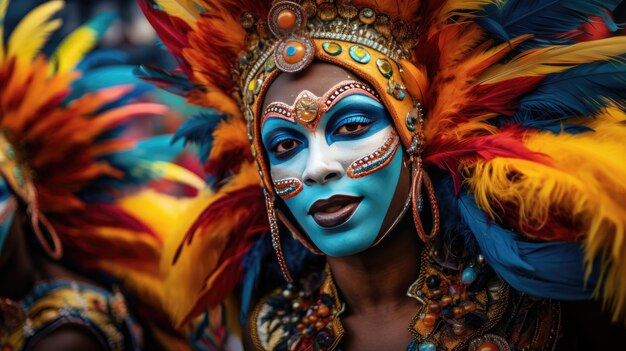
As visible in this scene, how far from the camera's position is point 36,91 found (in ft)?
11.8

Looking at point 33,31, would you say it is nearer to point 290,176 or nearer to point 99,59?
point 99,59

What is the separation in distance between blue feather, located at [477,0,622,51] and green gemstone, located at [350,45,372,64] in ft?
1.22

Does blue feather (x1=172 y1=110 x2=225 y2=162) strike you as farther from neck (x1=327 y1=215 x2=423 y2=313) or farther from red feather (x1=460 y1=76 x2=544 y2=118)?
red feather (x1=460 y1=76 x2=544 y2=118)

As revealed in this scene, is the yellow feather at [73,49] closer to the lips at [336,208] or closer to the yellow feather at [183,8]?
the yellow feather at [183,8]

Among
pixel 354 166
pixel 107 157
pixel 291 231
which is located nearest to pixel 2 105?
pixel 107 157

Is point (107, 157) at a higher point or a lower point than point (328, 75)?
lower

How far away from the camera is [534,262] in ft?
7.48

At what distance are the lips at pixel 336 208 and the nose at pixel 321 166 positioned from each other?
0.07 meters

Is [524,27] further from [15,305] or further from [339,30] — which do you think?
[15,305]

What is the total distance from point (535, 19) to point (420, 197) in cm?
67

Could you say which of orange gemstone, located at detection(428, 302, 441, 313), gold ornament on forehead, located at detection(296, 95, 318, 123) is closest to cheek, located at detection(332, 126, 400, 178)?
gold ornament on forehead, located at detection(296, 95, 318, 123)

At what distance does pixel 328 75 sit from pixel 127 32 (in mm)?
9612

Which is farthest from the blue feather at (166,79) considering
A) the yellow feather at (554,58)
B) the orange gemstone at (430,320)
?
the orange gemstone at (430,320)

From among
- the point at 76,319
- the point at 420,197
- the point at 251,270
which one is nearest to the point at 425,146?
the point at 420,197
